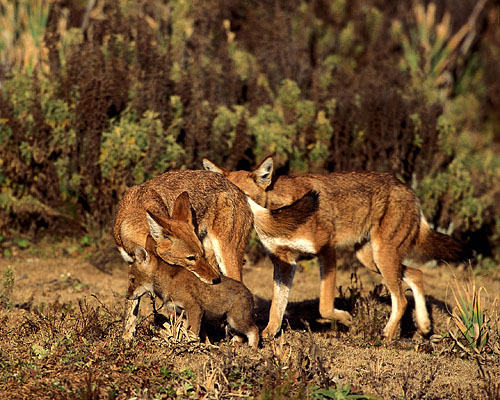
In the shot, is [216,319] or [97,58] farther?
[97,58]

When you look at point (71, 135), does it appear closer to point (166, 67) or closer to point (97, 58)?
point (97, 58)

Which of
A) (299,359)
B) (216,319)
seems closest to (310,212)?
(216,319)

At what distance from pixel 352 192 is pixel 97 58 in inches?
195

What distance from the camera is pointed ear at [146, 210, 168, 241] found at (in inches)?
207

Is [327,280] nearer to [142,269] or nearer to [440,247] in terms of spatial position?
[440,247]

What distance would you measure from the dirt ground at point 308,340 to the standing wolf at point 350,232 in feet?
0.92

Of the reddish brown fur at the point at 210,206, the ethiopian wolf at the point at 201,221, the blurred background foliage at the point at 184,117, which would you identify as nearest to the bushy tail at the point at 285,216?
the ethiopian wolf at the point at 201,221

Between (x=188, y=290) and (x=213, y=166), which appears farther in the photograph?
(x=213, y=166)

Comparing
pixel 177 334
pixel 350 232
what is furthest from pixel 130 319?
pixel 350 232

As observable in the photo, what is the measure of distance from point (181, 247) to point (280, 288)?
2.23 meters

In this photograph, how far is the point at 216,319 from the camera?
604cm

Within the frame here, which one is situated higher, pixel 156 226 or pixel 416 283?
pixel 156 226

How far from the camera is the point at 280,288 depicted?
7.42m

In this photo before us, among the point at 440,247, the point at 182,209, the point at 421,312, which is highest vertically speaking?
the point at 182,209
